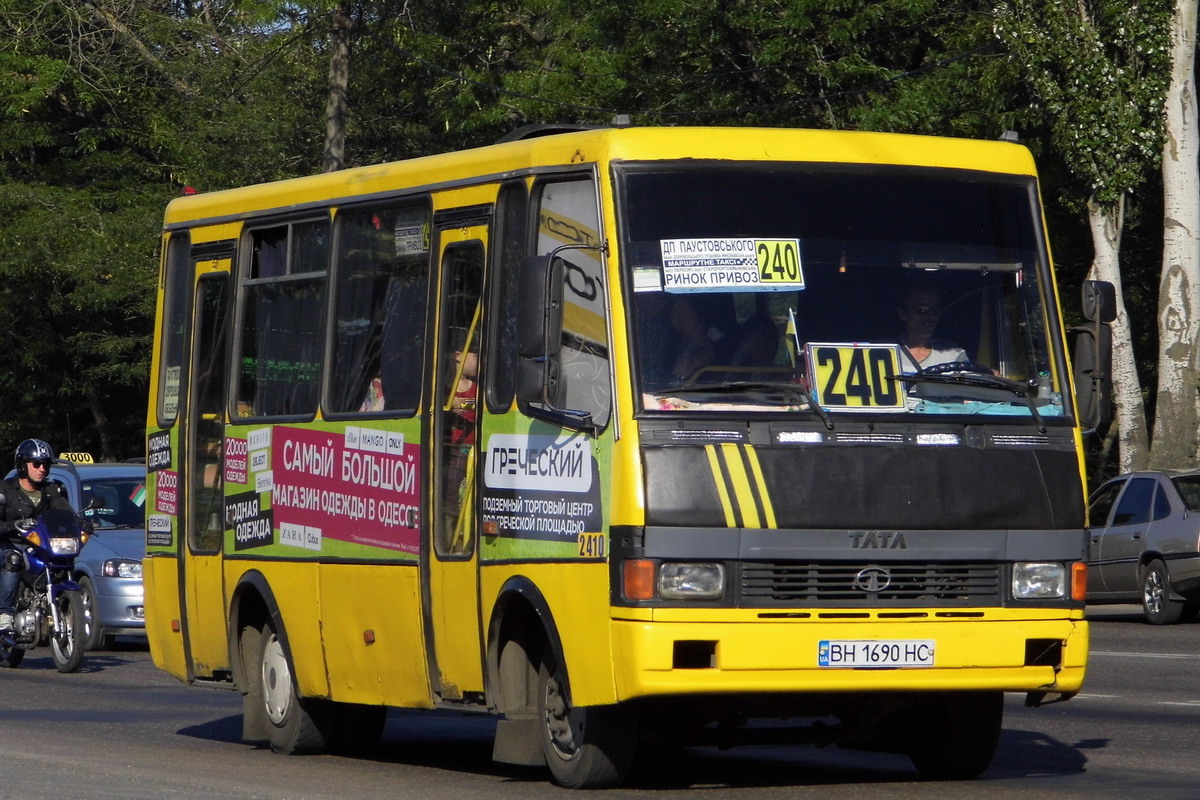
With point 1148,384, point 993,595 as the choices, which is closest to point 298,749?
→ point 993,595

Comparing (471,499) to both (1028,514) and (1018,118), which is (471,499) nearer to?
(1028,514)

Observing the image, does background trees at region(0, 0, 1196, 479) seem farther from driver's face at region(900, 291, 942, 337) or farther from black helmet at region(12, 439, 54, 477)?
driver's face at region(900, 291, 942, 337)

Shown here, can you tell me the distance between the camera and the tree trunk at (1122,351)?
27.6m

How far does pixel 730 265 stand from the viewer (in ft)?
29.5

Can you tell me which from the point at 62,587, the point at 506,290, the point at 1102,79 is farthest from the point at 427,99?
the point at 506,290

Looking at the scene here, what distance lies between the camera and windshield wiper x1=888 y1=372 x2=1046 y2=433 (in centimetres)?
905

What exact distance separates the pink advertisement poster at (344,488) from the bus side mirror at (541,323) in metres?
1.38

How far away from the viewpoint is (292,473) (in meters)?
11.5

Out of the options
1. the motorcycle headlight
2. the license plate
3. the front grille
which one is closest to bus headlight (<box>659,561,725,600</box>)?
the front grille

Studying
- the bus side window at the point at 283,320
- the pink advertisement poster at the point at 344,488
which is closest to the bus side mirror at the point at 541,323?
the pink advertisement poster at the point at 344,488

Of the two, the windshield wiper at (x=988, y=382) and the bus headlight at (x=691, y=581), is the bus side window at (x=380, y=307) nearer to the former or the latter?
the bus headlight at (x=691, y=581)

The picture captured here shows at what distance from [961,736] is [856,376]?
6.45 feet

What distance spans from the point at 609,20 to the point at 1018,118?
629 cm

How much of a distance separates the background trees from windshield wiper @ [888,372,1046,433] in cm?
1856
